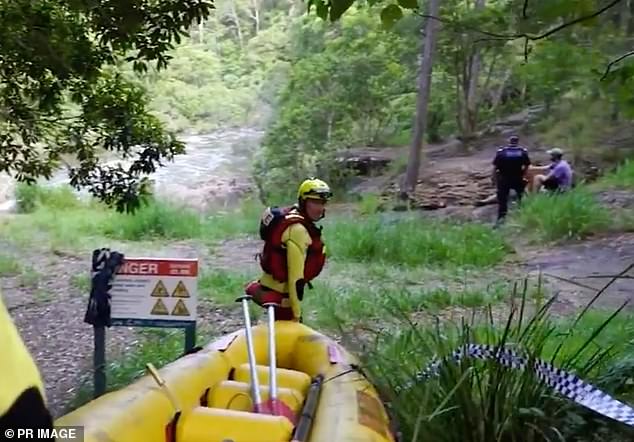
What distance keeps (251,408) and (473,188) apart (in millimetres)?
11760

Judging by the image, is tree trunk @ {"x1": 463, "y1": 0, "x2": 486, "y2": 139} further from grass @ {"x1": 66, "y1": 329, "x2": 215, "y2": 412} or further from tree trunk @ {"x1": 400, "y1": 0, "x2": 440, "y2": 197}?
grass @ {"x1": 66, "y1": 329, "x2": 215, "y2": 412}

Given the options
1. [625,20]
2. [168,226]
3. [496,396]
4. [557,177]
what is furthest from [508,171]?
[496,396]

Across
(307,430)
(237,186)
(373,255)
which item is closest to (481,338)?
(307,430)

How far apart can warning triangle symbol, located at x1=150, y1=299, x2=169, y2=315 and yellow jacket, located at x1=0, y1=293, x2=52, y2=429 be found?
2.72 m

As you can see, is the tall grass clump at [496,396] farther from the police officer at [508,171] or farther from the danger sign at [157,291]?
the police officer at [508,171]

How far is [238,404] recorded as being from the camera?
10.0 feet

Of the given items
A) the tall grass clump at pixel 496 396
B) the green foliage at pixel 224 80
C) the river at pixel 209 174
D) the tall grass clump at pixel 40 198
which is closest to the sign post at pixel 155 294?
the tall grass clump at pixel 496 396

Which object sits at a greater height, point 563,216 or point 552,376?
point 552,376

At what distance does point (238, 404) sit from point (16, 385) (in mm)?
2396

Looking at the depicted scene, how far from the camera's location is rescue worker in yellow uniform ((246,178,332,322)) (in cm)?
440

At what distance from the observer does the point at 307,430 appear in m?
2.76

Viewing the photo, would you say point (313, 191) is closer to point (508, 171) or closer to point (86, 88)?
point (86, 88)

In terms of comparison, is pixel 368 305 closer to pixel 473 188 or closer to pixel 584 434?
pixel 584 434

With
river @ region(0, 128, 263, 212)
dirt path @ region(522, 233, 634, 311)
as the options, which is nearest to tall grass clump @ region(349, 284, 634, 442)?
dirt path @ region(522, 233, 634, 311)
